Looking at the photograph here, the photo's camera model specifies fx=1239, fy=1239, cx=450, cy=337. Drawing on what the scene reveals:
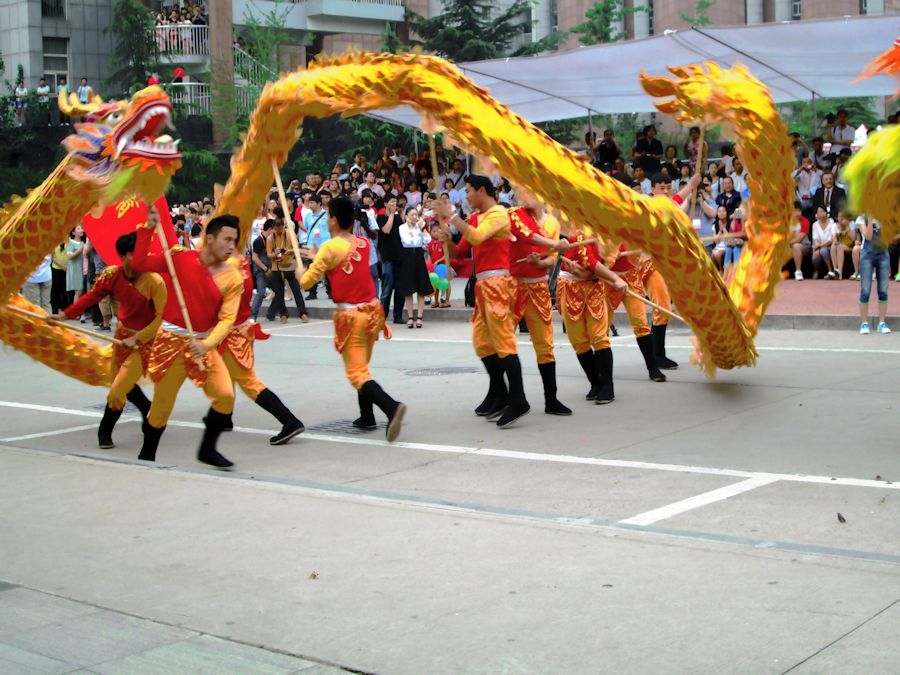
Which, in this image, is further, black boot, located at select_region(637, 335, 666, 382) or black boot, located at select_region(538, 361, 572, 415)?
black boot, located at select_region(637, 335, 666, 382)

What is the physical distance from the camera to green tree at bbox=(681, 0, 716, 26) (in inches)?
1495

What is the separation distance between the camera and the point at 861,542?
559 centimetres

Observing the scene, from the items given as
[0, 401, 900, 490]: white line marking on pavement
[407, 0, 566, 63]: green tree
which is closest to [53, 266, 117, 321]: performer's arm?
[0, 401, 900, 490]: white line marking on pavement

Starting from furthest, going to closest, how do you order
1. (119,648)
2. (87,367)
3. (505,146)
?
(87,367) < (505,146) < (119,648)

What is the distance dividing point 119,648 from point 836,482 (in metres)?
→ 4.12

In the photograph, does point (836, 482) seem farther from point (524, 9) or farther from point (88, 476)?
point (524, 9)

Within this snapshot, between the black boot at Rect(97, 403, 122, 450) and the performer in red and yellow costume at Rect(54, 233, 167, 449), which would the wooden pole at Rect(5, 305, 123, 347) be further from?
the black boot at Rect(97, 403, 122, 450)

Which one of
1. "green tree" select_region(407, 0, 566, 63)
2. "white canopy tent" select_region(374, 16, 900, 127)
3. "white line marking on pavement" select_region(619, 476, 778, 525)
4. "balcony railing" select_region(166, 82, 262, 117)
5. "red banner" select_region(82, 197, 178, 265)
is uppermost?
"green tree" select_region(407, 0, 566, 63)

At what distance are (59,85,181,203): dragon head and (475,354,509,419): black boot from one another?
9.10ft

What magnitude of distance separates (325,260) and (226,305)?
42.6 inches

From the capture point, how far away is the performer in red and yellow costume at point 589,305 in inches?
386

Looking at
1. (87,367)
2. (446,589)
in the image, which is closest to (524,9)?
(87,367)

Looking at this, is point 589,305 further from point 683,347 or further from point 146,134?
point 683,347

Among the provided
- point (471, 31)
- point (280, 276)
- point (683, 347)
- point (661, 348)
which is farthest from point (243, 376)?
point (471, 31)
